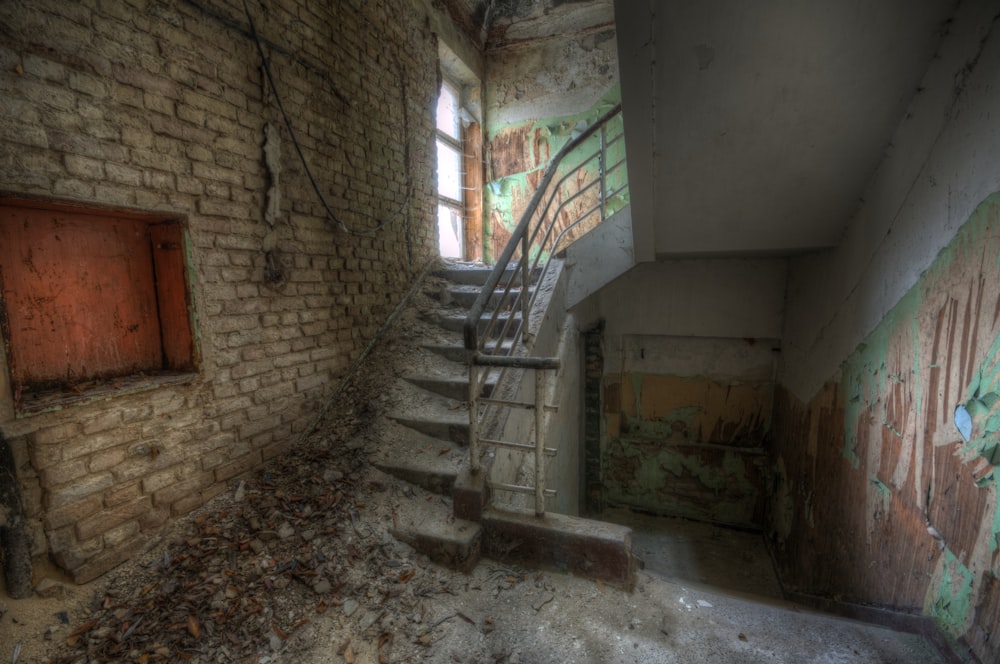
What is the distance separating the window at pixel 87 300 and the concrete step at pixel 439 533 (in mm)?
1428

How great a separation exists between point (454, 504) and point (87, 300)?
201 cm

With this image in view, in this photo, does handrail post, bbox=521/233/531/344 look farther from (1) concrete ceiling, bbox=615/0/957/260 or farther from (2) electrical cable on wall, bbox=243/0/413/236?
(2) electrical cable on wall, bbox=243/0/413/236

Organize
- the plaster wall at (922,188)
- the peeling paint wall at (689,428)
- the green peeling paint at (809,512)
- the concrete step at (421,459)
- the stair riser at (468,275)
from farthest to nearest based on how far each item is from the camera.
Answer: the peeling paint wall at (689,428)
the stair riser at (468,275)
the green peeling paint at (809,512)
the concrete step at (421,459)
the plaster wall at (922,188)

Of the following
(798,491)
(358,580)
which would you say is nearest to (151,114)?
(358,580)

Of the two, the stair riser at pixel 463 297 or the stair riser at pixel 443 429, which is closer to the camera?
the stair riser at pixel 443 429

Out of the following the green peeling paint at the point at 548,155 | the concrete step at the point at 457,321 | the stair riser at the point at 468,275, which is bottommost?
the concrete step at the point at 457,321

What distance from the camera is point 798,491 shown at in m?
3.54

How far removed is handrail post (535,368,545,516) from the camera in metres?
1.98

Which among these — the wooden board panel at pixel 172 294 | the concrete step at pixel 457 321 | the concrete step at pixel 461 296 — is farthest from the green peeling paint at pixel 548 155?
the wooden board panel at pixel 172 294

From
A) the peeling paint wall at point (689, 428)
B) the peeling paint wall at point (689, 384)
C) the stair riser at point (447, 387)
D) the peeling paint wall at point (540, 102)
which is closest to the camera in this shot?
the stair riser at point (447, 387)

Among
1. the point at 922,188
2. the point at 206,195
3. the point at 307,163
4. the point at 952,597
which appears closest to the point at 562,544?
the point at 952,597

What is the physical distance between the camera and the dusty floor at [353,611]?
5.46 ft

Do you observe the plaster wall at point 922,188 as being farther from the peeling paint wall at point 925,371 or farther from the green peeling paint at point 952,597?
the green peeling paint at point 952,597

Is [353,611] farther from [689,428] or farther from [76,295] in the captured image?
[689,428]
